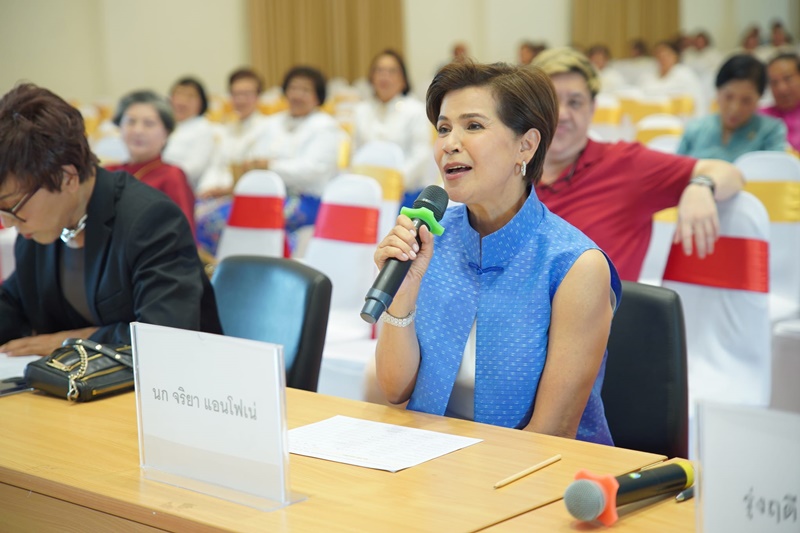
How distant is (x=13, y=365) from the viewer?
6.97 ft

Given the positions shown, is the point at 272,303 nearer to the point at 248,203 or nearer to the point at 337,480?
the point at 337,480

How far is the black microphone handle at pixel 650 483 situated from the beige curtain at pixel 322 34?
1119cm

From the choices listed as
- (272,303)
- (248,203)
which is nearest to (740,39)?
(248,203)

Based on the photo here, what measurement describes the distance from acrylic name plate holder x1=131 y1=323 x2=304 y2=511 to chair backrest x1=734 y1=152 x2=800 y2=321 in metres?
2.26

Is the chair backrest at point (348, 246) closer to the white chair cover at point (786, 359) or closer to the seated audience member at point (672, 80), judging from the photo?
the white chair cover at point (786, 359)

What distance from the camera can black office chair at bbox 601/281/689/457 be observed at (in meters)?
1.88

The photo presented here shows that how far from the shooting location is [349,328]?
11.3 ft

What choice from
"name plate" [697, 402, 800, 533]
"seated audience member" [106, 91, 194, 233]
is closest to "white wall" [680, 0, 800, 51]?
"seated audience member" [106, 91, 194, 233]

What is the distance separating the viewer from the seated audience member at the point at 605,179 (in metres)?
2.81

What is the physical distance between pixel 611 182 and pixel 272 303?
112 cm

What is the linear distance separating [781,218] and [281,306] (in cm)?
186

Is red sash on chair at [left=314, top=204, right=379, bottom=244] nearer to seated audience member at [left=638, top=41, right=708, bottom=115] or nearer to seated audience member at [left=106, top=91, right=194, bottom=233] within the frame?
seated audience member at [left=106, top=91, right=194, bottom=233]

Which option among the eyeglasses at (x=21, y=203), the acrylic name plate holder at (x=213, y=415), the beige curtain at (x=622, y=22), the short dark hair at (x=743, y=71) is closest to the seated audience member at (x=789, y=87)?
the short dark hair at (x=743, y=71)

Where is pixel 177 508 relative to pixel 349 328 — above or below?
above
